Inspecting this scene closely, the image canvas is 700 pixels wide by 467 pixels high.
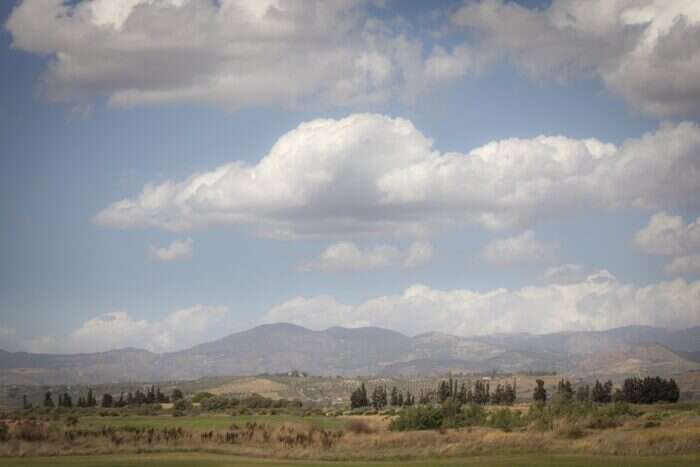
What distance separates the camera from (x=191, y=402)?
14450cm

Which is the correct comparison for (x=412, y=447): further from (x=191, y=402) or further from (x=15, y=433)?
(x=191, y=402)

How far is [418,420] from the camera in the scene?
88.8m

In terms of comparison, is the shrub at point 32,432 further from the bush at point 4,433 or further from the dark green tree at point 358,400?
the dark green tree at point 358,400

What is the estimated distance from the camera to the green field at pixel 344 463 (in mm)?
45719

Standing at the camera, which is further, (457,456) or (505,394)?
(505,394)

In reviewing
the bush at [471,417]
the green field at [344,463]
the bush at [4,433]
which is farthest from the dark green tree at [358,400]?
the green field at [344,463]

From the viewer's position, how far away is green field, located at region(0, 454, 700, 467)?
45.7 m

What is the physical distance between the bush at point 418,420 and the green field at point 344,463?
3239 centimetres

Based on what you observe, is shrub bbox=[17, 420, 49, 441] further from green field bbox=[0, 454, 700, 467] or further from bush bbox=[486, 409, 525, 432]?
bush bbox=[486, 409, 525, 432]

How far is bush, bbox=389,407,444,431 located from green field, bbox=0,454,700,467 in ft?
106

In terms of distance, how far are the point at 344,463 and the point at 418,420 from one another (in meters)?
37.3

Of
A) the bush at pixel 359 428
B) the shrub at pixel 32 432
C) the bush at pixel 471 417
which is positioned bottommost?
the bush at pixel 359 428

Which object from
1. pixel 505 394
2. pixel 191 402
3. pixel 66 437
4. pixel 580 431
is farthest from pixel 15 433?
pixel 505 394

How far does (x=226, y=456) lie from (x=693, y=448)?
31013mm
